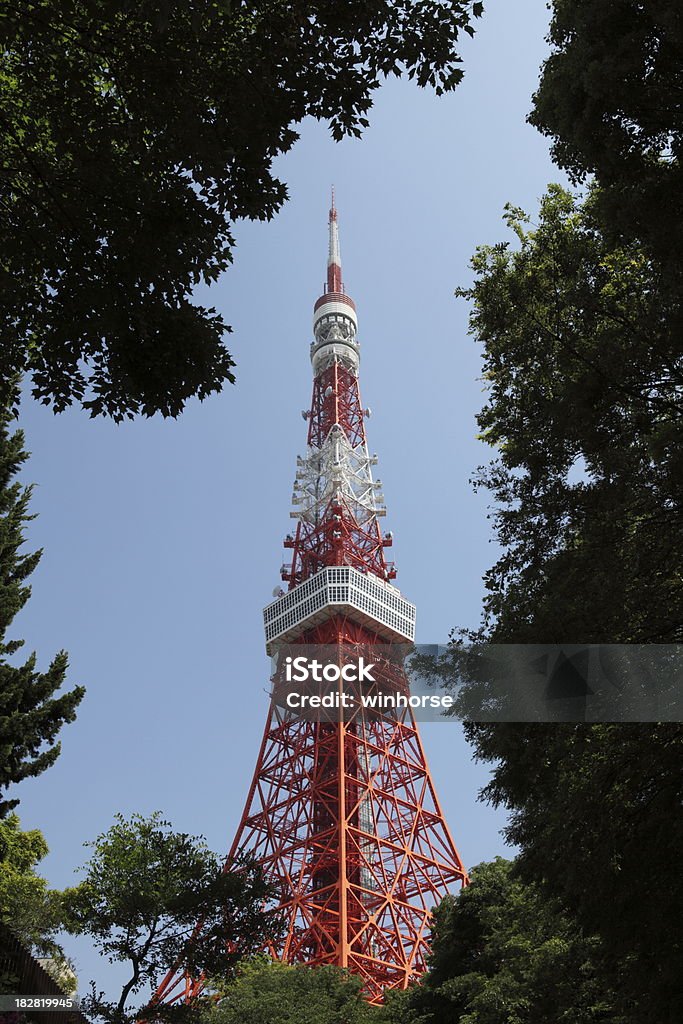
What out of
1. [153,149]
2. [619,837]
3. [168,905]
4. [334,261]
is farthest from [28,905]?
[334,261]

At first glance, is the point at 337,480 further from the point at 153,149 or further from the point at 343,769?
the point at 153,149

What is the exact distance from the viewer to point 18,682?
12516 millimetres

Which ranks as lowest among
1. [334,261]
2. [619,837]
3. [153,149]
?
[619,837]

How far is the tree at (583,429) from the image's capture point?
8406 mm

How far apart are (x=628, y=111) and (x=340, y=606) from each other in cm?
3507

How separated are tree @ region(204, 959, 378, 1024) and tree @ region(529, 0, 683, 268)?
1778 centimetres

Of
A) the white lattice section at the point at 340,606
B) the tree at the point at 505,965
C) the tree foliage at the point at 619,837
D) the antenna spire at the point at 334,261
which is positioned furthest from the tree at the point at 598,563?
the antenna spire at the point at 334,261

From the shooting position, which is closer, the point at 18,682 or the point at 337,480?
the point at 18,682

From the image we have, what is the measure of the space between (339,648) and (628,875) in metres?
34.2

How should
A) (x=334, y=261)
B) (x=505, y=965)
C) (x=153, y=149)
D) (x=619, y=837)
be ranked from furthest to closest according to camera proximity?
1. (x=334, y=261)
2. (x=505, y=965)
3. (x=619, y=837)
4. (x=153, y=149)

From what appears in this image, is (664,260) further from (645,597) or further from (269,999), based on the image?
(269,999)

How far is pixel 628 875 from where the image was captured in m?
8.02

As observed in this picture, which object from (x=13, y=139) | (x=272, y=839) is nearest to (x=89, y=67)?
(x=13, y=139)

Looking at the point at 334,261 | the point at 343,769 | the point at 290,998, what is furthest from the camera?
the point at 334,261
